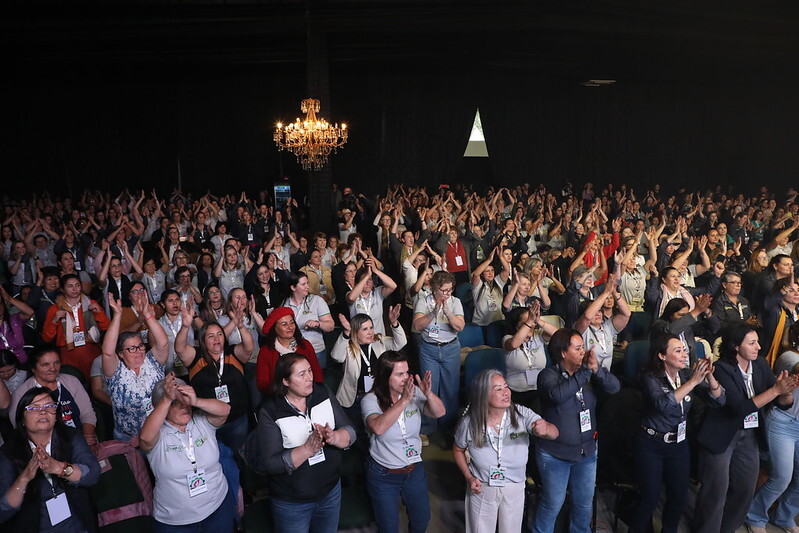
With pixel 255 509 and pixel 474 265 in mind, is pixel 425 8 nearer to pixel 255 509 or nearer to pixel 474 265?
pixel 474 265

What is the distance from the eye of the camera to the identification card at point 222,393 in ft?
10.4

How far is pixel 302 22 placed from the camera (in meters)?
9.12

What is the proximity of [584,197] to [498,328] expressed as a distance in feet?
33.4

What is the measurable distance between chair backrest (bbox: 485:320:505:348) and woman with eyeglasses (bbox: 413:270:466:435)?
82 cm

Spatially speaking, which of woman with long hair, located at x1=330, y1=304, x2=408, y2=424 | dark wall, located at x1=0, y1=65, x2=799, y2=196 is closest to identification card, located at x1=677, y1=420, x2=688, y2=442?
woman with long hair, located at x1=330, y1=304, x2=408, y2=424

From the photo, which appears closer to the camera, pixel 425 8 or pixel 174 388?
A: pixel 174 388

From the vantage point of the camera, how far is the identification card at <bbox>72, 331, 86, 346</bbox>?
404 centimetres

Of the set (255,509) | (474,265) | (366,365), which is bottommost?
(255,509)

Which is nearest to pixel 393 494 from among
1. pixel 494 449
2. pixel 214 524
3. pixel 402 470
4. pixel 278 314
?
pixel 402 470

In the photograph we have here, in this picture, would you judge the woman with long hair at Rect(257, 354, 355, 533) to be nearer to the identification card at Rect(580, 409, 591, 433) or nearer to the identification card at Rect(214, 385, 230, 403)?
the identification card at Rect(214, 385, 230, 403)

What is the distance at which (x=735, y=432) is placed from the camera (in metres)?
3.09

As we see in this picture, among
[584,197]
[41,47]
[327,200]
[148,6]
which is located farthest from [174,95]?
[584,197]

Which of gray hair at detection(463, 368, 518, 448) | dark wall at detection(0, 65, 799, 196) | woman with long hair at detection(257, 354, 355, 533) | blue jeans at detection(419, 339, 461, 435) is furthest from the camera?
dark wall at detection(0, 65, 799, 196)

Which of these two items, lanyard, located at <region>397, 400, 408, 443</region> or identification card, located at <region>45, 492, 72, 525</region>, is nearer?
identification card, located at <region>45, 492, 72, 525</region>
